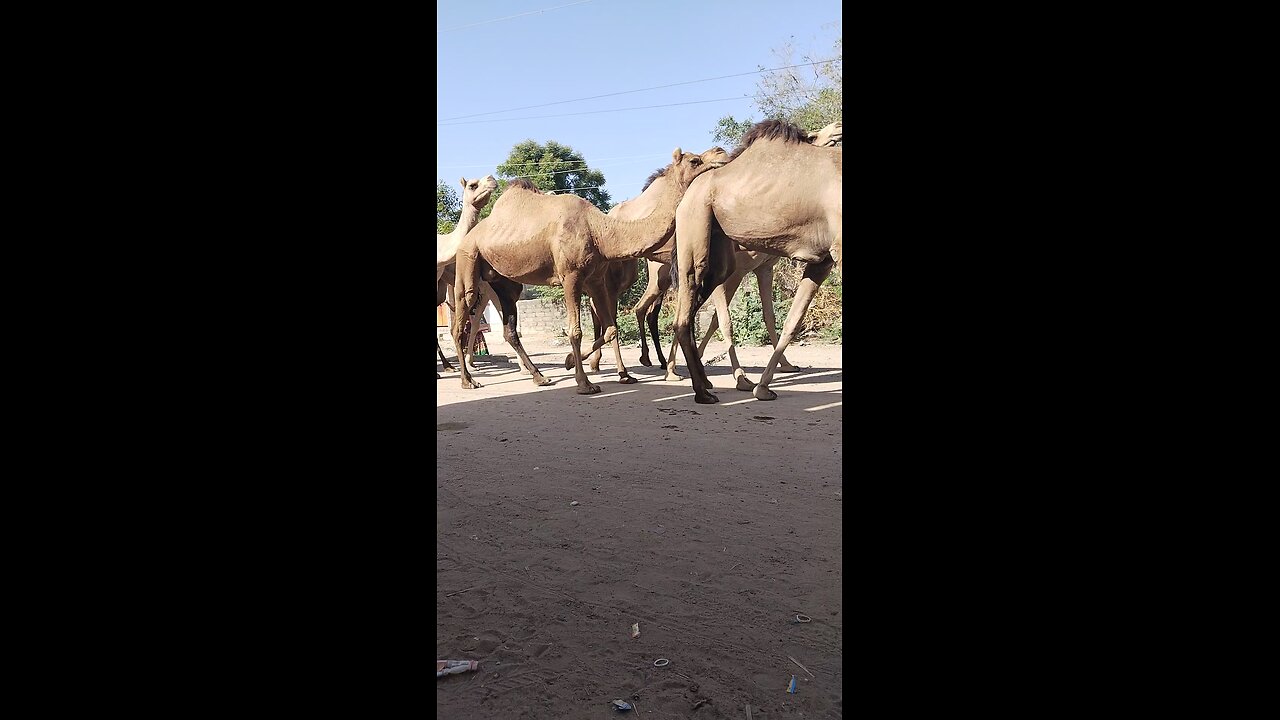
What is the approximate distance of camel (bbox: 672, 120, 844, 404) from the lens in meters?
6.16

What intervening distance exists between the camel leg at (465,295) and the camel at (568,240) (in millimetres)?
15

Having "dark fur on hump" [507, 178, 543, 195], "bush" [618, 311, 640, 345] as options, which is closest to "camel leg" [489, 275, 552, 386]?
"dark fur on hump" [507, 178, 543, 195]

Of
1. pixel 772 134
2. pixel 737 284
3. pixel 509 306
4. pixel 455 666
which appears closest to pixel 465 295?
pixel 509 306

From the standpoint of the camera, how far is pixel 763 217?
6352 mm

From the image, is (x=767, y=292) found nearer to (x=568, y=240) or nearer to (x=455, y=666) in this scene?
(x=568, y=240)

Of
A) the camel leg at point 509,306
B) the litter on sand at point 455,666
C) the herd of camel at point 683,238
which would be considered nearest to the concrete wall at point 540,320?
the camel leg at point 509,306

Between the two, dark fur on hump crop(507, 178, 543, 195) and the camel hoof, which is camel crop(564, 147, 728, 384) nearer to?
dark fur on hump crop(507, 178, 543, 195)

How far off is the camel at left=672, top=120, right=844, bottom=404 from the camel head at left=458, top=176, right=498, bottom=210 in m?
3.29

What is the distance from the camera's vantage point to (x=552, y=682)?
1.89 meters

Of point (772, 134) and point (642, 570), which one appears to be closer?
point (642, 570)

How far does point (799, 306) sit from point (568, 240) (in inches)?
107
